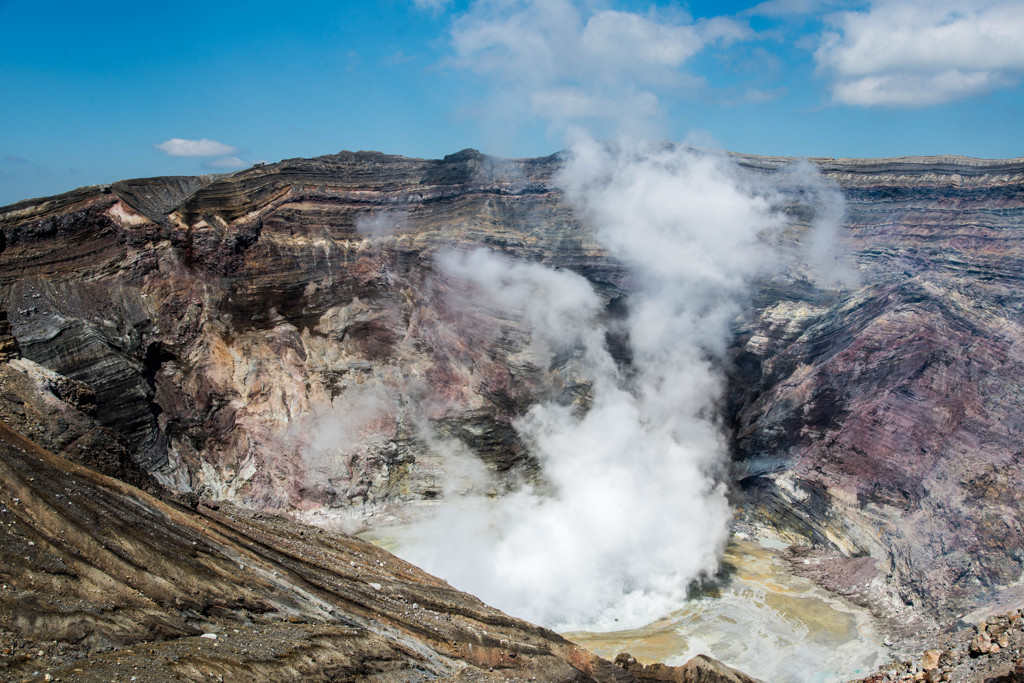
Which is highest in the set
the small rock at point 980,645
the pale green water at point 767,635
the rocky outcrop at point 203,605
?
the rocky outcrop at point 203,605

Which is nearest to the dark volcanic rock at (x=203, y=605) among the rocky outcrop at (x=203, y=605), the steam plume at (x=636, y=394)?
the rocky outcrop at (x=203, y=605)

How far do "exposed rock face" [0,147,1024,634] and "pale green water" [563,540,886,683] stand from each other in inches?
91.3

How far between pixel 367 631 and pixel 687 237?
59.4 ft

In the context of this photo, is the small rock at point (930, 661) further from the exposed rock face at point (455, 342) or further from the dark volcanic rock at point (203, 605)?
the dark volcanic rock at point (203, 605)

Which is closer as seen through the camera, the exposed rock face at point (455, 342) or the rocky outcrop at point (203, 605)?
the rocky outcrop at point (203, 605)

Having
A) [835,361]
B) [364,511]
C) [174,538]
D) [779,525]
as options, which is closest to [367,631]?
[174,538]

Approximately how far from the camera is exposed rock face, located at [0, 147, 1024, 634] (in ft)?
65.8

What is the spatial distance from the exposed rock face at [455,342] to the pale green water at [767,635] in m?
2.32

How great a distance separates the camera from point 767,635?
18078 millimetres

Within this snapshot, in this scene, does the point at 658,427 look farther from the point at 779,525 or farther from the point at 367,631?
the point at 367,631

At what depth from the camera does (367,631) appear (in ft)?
39.4

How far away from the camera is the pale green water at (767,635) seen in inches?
658

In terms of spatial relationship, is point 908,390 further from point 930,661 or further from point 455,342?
point 455,342

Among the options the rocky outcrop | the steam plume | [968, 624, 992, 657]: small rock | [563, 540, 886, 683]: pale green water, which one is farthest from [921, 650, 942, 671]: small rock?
the steam plume
